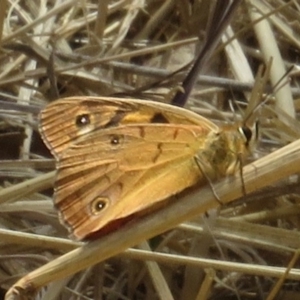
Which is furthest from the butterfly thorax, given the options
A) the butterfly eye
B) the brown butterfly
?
the butterfly eye

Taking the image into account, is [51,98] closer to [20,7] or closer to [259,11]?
[20,7]

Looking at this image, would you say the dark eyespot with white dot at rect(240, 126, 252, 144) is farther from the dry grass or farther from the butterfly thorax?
the dry grass

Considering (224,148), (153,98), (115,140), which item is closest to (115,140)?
(115,140)

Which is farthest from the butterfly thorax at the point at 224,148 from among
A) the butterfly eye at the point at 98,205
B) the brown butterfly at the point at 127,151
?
the butterfly eye at the point at 98,205

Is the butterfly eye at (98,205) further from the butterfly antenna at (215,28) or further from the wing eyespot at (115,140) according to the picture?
the butterfly antenna at (215,28)

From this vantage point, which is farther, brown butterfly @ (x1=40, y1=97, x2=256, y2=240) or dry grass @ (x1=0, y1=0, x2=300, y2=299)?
dry grass @ (x1=0, y1=0, x2=300, y2=299)

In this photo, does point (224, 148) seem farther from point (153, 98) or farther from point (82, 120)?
point (153, 98)

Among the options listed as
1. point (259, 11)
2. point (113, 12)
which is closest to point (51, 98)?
point (113, 12)
